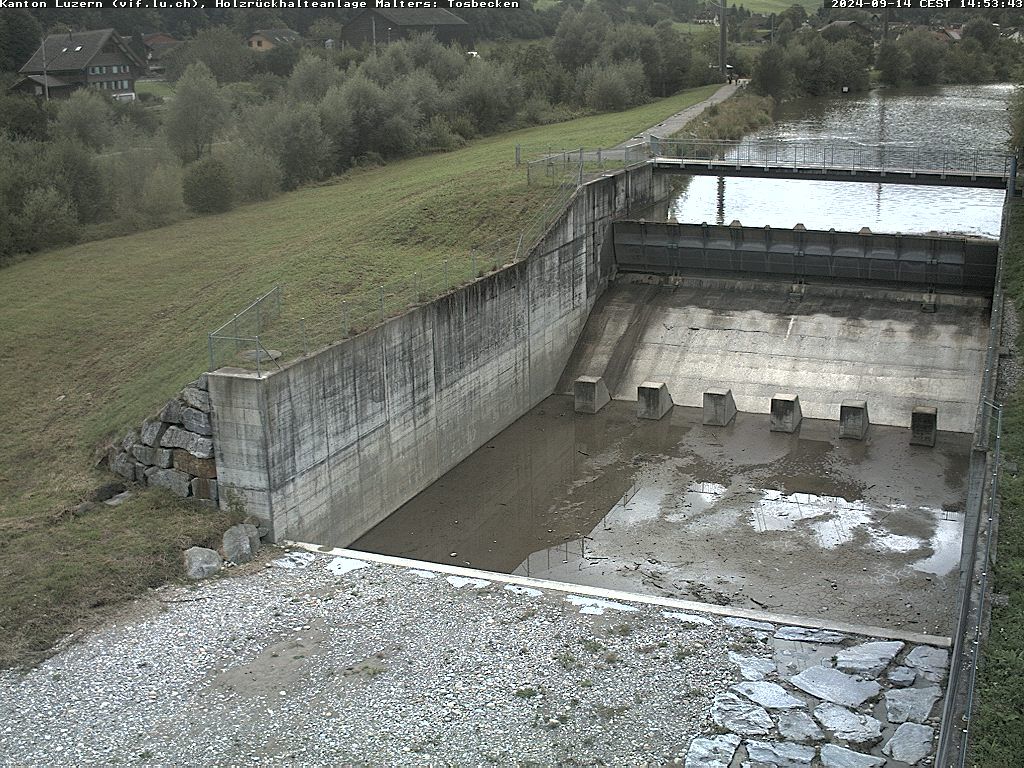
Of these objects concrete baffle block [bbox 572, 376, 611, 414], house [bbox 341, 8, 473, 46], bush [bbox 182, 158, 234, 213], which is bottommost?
concrete baffle block [bbox 572, 376, 611, 414]

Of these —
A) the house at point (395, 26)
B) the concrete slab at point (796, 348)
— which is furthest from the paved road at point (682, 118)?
the house at point (395, 26)

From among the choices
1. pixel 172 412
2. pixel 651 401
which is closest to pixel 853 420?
pixel 651 401

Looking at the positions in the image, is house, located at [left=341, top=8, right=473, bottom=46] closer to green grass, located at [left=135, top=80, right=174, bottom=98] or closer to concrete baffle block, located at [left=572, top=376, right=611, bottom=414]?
green grass, located at [left=135, top=80, right=174, bottom=98]

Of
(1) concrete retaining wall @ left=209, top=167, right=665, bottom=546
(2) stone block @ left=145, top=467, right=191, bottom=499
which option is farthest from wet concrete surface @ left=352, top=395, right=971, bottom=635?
(2) stone block @ left=145, top=467, right=191, bottom=499

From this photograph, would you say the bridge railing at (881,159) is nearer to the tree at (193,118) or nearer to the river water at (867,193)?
the river water at (867,193)

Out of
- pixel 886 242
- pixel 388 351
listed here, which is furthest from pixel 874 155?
pixel 388 351

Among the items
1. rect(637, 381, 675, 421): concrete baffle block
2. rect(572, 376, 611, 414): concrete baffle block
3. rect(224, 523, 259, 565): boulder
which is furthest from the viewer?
rect(572, 376, 611, 414): concrete baffle block

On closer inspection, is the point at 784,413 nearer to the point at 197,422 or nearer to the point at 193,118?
the point at 197,422
